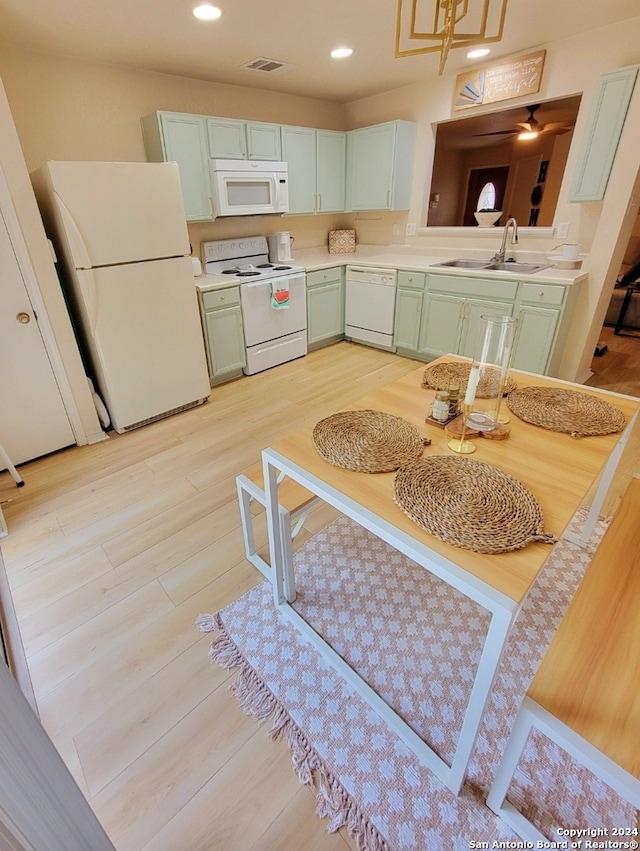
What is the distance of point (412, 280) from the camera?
3723 mm

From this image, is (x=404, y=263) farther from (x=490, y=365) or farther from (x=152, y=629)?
(x=152, y=629)

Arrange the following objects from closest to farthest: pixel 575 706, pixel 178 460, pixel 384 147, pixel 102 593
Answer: pixel 575 706
pixel 102 593
pixel 178 460
pixel 384 147

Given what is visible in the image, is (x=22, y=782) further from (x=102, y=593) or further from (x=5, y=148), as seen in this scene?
(x=5, y=148)

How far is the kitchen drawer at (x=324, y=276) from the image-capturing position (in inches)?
156

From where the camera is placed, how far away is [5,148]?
2.06 metres

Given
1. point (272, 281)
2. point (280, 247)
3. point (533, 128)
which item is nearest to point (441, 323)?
point (272, 281)

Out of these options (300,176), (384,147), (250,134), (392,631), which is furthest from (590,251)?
(392,631)

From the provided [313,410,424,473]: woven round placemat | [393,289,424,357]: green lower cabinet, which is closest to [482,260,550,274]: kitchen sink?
[393,289,424,357]: green lower cabinet

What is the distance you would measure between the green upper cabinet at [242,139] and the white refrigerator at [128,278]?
875 millimetres

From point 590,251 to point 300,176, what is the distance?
2.62 m

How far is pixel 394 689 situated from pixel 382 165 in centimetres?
430

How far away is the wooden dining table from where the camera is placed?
32.3 inches

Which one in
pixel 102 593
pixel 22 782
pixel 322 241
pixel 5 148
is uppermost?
pixel 5 148

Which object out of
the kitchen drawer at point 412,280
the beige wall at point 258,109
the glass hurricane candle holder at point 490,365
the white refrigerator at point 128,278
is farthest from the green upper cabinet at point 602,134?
the white refrigerator at point 128,278
